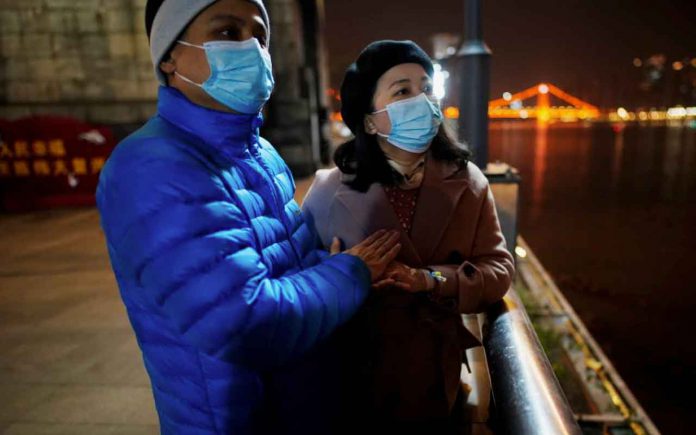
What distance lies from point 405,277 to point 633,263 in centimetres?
1261

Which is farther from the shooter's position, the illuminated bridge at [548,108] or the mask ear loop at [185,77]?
the illuminated bridge at [548,108]

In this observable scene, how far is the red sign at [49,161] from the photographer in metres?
8.80

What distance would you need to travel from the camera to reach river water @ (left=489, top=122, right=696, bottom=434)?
7801 mm

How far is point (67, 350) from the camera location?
12.4ft

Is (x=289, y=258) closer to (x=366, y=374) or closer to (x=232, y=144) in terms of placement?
(x=232, y=144)

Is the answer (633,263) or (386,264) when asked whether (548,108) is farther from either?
(386,264)

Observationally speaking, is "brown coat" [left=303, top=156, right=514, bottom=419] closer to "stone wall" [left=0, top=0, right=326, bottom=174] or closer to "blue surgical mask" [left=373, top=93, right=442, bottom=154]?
"blue surgical mask" [left=373, top=93, right=442, bottom=154]

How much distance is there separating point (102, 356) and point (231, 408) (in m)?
2.88

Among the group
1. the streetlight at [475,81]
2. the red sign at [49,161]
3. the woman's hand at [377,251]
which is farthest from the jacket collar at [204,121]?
the red sign at [49,161]

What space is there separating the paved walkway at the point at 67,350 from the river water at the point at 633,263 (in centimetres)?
680

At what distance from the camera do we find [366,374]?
1775mm

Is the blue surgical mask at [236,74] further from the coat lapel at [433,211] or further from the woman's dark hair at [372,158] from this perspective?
the coat lapel at [433,211]

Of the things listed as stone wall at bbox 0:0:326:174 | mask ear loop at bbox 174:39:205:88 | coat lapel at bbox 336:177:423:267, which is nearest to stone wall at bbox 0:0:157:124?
stone wall at bbox 0:0:326:174

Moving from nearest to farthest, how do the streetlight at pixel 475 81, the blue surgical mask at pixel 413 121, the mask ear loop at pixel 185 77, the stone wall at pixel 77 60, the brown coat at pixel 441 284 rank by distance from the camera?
1. the mask ear loop at pixel 185 77
2. the brown coat at pixel 441 284
3. the blue surgical mask at pixel 413 121
4. the streetlight at pixel 475 81
5. the stone wall at pixel 77 60
